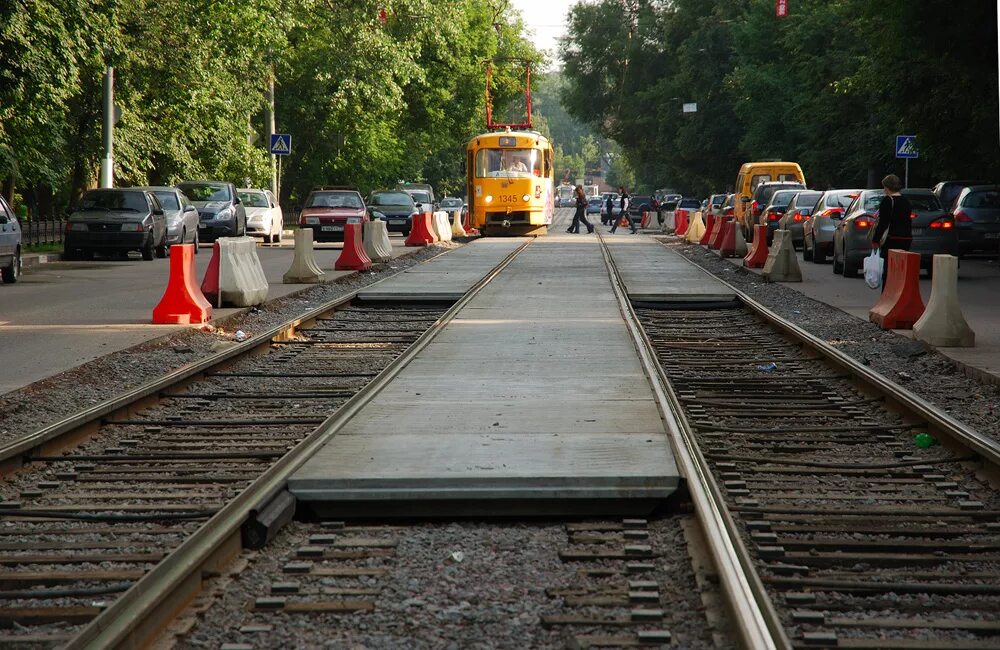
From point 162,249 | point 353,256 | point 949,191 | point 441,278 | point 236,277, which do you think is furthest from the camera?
point 162,249

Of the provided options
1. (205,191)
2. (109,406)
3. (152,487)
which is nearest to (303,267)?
(109,406)

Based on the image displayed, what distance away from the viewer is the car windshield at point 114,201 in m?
31.3

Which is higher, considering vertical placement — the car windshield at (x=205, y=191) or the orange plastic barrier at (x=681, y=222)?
the car windshield at (x=205, y=191)

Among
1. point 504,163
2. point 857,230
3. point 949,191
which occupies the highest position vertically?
point 504,163

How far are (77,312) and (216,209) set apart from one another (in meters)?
20.7

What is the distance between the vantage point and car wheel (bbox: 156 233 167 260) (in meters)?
32.4

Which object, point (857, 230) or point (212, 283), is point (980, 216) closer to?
point (857, 230)

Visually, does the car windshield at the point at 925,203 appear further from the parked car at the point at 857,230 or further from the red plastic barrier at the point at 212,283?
the red plastic barrier at the point at 212,283

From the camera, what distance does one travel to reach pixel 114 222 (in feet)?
102

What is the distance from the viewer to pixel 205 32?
122 ft

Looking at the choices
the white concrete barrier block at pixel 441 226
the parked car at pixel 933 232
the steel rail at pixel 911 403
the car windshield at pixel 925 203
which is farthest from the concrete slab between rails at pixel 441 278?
the car windshield at pixel 925 203

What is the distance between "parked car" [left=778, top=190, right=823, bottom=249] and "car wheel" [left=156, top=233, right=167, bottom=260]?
13.9m

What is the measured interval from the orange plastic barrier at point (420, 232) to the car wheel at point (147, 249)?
1023 cm

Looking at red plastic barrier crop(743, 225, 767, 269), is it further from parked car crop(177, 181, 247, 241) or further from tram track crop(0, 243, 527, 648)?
tram track crop(0, 243, 527, 648)
